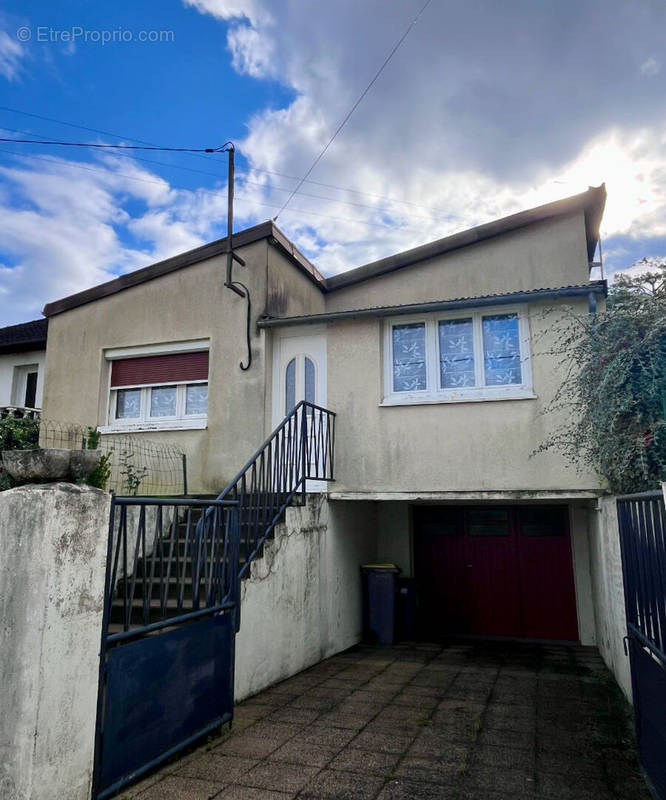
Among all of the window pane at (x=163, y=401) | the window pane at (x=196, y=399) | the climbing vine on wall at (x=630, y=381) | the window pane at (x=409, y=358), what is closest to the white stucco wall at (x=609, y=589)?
the climbing vine on wall at (x=630, y=381)

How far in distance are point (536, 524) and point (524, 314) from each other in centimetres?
377

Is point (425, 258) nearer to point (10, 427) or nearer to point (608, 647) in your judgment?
point (608, 647)

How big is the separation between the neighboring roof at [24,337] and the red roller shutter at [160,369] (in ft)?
12.8

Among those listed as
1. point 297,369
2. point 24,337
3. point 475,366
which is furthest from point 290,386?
point 24,337

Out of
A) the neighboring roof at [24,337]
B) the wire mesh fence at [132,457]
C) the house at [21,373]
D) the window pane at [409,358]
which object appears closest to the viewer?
the window pane at [409,358]

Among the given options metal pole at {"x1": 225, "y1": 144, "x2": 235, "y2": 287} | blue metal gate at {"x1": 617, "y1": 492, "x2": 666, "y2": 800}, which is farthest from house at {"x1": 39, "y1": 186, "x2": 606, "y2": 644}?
blue metal gate at {"x1": 617, "y1": 492, "x2": 666, "y2": 800}

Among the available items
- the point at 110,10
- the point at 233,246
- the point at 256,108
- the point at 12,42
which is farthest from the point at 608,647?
the point at 12,42

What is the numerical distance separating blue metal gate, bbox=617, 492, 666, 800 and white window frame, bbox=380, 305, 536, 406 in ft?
10.2

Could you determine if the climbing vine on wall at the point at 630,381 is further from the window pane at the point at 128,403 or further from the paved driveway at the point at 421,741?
the window pane at the point at 128,403

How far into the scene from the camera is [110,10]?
796 cm

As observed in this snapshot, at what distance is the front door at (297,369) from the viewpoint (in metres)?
8.11

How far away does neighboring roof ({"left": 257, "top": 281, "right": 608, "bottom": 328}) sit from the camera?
22.0ft

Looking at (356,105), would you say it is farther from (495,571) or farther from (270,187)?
(495,571)

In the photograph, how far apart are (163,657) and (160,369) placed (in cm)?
610
